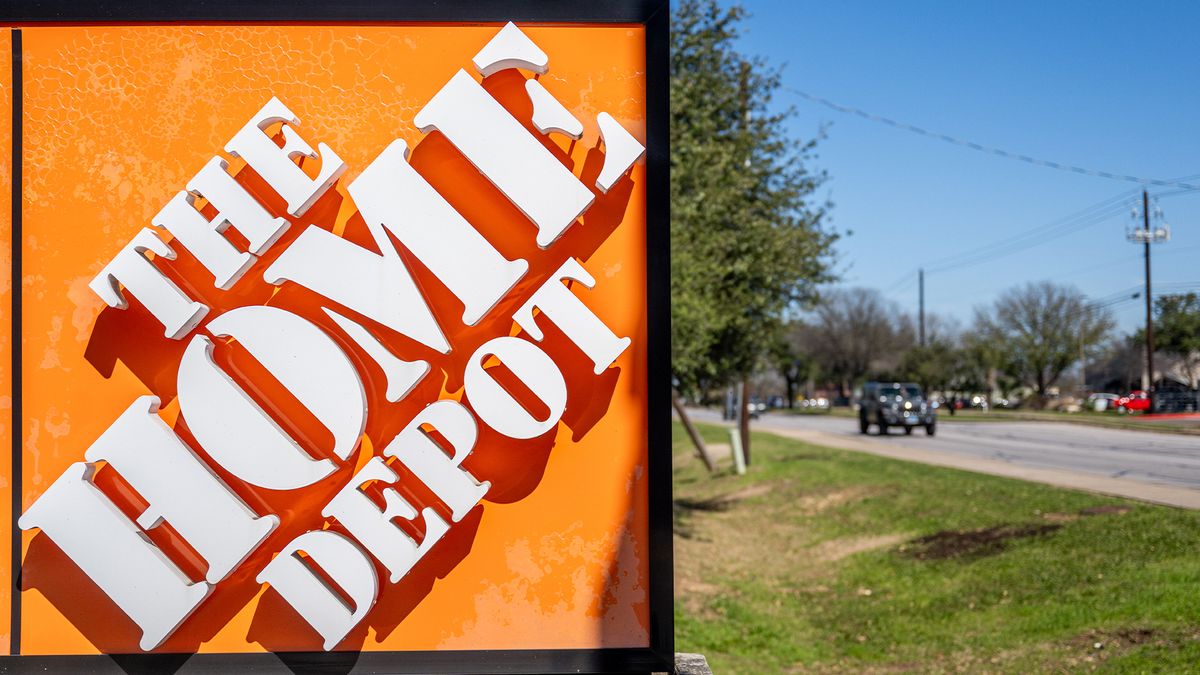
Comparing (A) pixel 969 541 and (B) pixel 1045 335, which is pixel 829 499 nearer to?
(A) pixel 969 541

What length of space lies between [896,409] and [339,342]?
110ft

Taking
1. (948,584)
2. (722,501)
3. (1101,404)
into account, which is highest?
(1101,404)

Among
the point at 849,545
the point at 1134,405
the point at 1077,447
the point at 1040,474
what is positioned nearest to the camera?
the point at 849,545

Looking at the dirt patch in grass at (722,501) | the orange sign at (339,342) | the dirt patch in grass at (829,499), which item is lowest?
the dirt patch in grass at (722,501)

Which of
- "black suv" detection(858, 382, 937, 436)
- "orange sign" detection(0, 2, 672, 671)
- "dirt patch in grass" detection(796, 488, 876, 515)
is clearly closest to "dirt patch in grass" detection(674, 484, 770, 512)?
"dirt patch in grass" detection(796, 488, 876, 515)

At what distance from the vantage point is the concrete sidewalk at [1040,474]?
12906 millimetres

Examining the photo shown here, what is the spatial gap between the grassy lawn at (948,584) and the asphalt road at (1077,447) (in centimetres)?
270

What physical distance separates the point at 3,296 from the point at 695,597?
9.28m

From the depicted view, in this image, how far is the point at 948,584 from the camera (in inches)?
419

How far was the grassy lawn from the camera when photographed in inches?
308

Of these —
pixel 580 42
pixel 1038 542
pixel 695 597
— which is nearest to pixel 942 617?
pixel 1038 542

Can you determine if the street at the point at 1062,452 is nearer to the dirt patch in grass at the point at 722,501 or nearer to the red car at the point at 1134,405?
the dirt patch in grass at the point at 722,501

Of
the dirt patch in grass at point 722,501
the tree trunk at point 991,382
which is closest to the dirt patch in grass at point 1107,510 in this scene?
the dirt patch in grass at point 722,501

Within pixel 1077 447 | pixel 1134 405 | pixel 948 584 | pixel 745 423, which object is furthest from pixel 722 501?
pixel 1134 405
